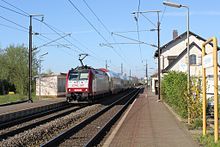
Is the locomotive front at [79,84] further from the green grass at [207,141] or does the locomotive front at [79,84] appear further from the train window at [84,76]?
the green grass at [207,141]

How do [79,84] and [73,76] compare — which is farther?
[73,76]

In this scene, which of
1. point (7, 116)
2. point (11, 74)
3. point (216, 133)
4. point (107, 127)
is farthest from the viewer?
point (11, 74)

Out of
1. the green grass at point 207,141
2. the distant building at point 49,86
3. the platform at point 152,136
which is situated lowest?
the platform at point 152,136

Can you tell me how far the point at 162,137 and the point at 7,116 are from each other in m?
11.7

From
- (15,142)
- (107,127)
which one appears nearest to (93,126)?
(107,127)

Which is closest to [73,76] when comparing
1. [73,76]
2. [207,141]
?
[73,76]

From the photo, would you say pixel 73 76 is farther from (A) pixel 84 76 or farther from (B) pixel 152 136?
(B) pixel 152 136

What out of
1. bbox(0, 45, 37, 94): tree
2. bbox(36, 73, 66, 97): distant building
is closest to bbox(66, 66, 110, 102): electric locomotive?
bbox(36, 73, 66, 97): distant building

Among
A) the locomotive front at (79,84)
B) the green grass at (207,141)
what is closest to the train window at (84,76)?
the locomotive front at (79,84)

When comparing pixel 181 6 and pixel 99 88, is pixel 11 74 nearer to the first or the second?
pixel 99 88

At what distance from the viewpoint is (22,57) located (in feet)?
222

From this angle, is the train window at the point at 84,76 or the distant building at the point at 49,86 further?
the distant building at the point at 49,86

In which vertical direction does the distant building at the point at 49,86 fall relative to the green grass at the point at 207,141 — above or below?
above

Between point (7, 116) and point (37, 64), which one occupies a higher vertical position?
point (37, 64)
